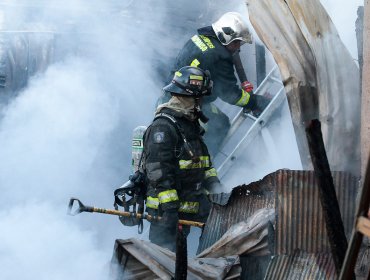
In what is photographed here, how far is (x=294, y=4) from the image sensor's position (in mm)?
4180

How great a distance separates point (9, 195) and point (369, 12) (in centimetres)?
610

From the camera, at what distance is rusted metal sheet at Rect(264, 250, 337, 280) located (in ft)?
12.4

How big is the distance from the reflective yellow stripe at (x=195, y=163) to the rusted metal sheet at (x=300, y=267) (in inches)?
74.7

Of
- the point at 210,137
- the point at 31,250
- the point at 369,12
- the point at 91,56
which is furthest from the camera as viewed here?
the point at 91,56

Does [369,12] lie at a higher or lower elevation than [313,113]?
higher

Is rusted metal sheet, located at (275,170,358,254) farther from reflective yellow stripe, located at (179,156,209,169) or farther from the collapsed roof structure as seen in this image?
reflective yellow stripe, located at (179,156,209,169)

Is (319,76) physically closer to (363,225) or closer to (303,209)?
(303,209)

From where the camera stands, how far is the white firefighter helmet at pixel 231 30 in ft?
23.2

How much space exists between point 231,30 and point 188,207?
195 centimetres

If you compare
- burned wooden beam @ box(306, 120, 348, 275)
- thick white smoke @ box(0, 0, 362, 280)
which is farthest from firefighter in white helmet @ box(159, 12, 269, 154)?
burned wooden beam @ box(306, 120, 348, 275)

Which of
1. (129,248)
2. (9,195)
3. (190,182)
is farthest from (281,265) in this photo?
(9,195)

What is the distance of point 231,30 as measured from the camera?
708 cm

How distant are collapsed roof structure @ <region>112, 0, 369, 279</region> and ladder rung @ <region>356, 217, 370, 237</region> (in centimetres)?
129

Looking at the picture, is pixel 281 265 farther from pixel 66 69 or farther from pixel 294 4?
pixel 66 69
